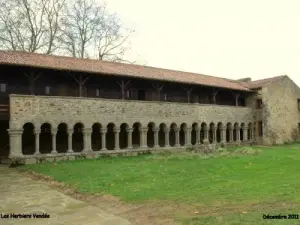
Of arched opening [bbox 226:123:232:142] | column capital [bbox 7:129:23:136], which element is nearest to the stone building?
column capital [bbox 7:129:23:136]

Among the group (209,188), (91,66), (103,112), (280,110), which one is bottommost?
(209,188)

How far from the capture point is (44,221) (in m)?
6.71

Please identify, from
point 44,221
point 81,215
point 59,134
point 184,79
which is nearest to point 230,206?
point 81,215

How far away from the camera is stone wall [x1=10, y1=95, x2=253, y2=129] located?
17969 mm

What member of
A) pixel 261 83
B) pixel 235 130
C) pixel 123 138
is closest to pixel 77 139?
pixel 123 138

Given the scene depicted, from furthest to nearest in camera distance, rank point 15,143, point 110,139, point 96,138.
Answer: point 110,139
point 96,138
point 15,143

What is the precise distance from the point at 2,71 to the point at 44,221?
14403 millimetres

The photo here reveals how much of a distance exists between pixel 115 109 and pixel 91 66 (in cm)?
325

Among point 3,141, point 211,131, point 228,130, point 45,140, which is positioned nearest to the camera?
point 3,141

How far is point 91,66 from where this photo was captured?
2180cm

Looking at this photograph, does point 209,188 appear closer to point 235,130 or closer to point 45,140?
point 45,140

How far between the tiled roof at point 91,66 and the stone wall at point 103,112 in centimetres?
181

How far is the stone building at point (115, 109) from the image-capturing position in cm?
1867

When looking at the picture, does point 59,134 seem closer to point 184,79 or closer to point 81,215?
point 184,79
